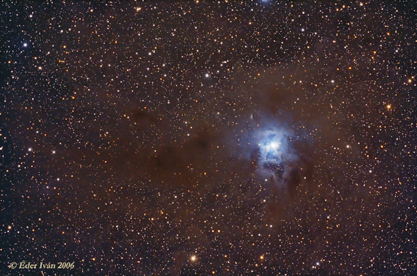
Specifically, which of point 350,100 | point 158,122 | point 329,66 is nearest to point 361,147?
point 350,100

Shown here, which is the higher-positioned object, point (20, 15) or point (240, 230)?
point (20, 15)

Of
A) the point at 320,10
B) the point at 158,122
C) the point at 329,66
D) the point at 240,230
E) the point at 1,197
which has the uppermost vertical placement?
the point at 320,10

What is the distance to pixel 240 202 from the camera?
0.69m

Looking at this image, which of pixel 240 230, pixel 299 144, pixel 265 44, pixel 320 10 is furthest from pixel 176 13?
pixel 240 230

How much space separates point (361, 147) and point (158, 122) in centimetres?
64

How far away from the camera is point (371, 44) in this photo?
2.24ft

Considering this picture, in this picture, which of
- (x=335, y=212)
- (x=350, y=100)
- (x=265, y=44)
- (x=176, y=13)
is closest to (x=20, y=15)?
(x=176, y=13)

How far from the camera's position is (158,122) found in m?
0.67

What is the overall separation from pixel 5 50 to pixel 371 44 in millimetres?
1108

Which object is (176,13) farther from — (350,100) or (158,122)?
(350,100)

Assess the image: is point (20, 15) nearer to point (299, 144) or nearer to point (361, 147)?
point (299, 144)

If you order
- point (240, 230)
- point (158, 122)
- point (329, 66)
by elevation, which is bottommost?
point (240, 230)

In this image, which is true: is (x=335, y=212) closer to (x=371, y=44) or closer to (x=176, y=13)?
(x=371, y=44)

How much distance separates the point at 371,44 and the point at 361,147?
0.32 meters
